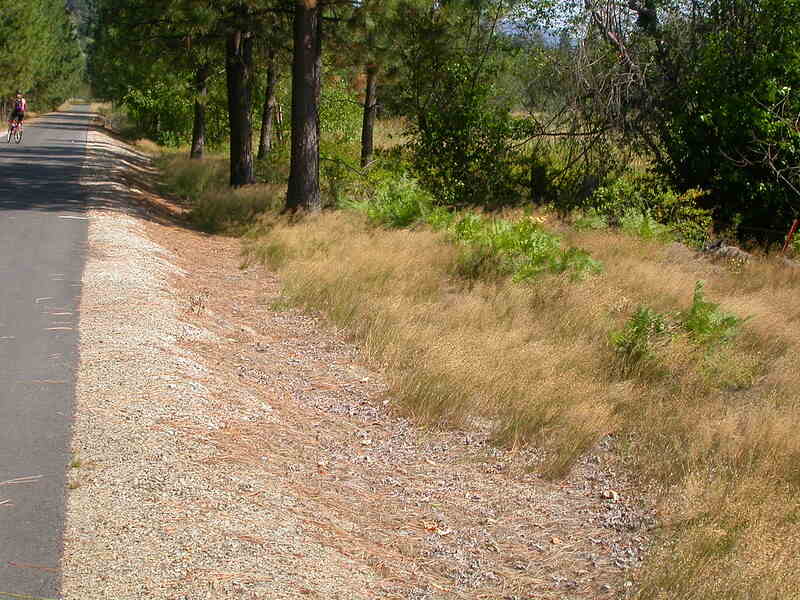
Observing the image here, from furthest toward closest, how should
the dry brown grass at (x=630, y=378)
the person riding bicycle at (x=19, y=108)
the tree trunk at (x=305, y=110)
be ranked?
the person riding bicycle at (x=19, y=108) < the tree trunk at (x=305, y=110) < the dry brown grass at (x=630, y=378)

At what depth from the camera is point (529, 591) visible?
4.57 metres

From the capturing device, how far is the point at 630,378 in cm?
783

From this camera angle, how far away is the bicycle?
35.9 metres

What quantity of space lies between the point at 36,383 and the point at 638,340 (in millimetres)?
5133

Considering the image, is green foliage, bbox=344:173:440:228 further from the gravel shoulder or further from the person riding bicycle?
the person riding bicycle

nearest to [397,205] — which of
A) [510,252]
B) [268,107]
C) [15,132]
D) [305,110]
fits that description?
[305,110]

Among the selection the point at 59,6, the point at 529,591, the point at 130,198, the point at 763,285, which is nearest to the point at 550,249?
the point at 763,285

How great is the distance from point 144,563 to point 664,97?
16531 mm

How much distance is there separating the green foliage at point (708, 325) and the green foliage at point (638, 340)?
0.36m

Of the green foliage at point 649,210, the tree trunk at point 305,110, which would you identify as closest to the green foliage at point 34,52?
the tree trunk at point 305,110

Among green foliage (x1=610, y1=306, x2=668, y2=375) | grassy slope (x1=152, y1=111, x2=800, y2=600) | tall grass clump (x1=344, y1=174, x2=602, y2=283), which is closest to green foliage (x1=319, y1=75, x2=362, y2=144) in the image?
tall grass clump (x1=344, y1=174, x2=602, y2=283)

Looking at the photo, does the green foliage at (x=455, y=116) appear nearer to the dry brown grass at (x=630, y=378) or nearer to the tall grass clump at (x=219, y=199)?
the tall grass clump at (x=219, y=199)

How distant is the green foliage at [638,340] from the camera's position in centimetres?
803

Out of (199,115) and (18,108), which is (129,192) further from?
(18,108)
